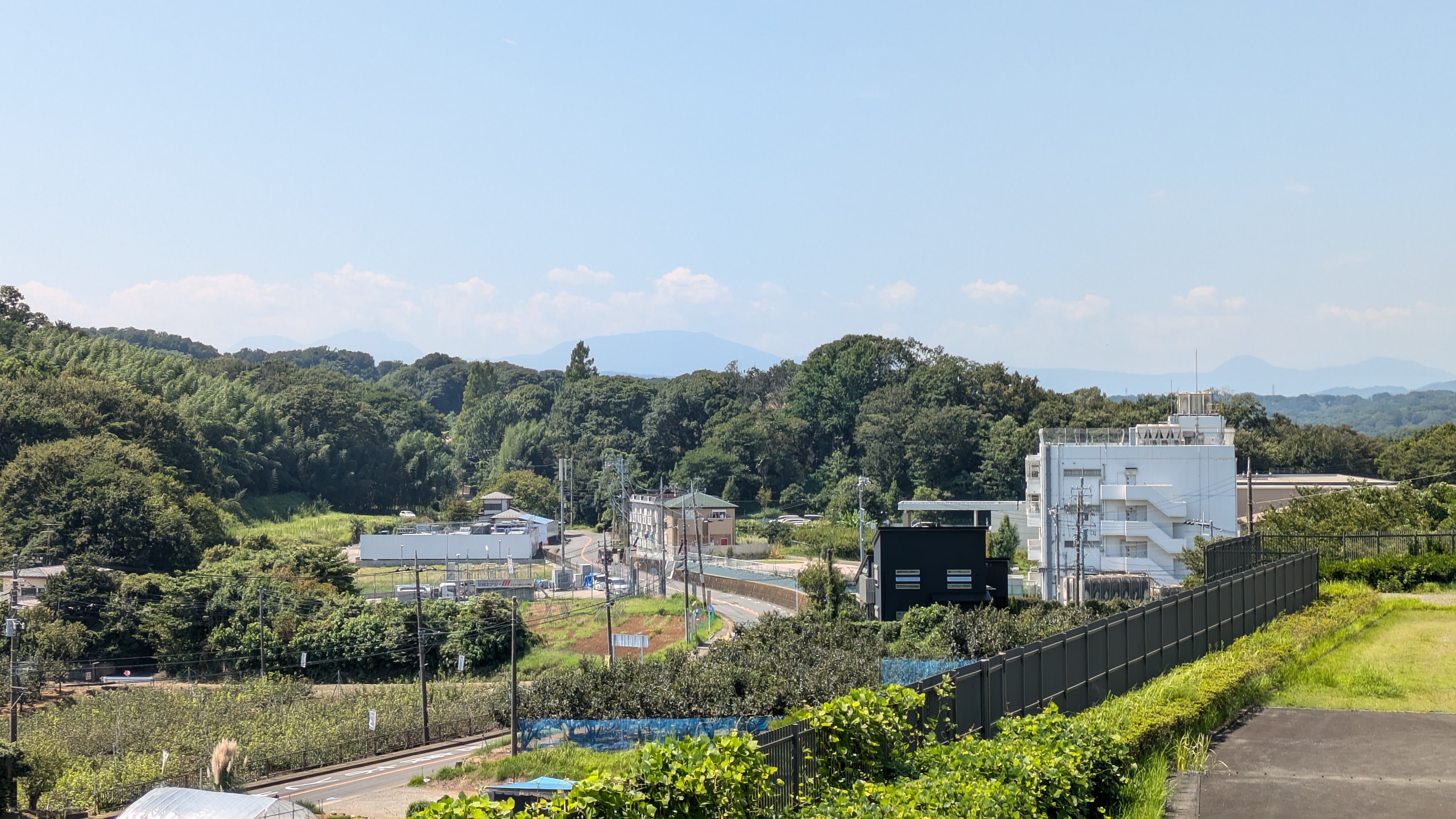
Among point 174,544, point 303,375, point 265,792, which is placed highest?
point 303,375

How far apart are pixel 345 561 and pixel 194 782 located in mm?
23056

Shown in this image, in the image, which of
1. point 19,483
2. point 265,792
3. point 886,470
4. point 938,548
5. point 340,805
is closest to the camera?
point 340,805

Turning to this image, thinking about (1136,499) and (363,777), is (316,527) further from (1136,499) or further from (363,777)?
(1136,499)

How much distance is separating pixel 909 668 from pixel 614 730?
224 inches

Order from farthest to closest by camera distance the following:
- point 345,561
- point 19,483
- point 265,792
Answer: point 19,483 → point 345,561 → point 265,792

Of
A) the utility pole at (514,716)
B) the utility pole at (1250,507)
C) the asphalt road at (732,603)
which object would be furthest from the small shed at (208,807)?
the asphalt road at (732,603)

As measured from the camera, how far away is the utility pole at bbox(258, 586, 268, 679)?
36.3 metres

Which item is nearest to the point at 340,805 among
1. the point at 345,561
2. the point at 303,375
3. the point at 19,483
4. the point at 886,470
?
the point at 345,561

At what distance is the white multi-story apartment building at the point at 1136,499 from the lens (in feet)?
138

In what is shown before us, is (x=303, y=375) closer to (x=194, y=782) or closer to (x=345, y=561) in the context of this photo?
(x=345, y=561)

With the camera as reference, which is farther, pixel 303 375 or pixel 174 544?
pixel 303 375

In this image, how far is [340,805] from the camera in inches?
823

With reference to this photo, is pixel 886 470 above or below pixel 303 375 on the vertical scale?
below

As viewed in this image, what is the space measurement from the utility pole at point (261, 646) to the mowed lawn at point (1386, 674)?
3212 cm
